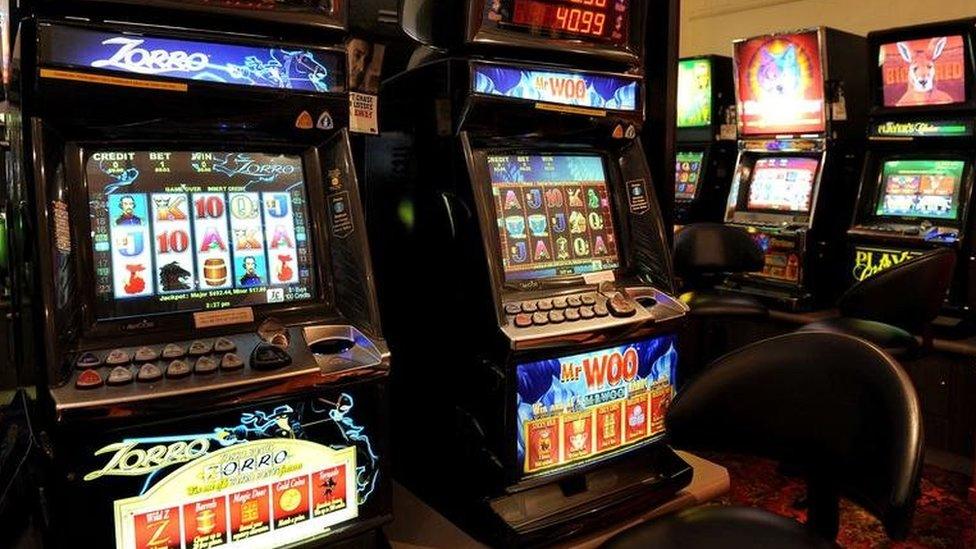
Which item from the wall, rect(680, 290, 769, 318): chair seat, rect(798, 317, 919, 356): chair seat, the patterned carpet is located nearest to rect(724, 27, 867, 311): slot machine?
the wall

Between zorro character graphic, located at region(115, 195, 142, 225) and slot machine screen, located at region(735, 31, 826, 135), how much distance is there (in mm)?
4335

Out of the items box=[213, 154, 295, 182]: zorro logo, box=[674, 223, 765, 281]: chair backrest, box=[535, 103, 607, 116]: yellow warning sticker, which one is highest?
box=[535, 103, 607, 116]: yellow warning sticker

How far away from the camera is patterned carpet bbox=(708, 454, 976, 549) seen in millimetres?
3254

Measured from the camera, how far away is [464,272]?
203 cm

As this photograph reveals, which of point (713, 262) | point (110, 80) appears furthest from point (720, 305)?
point (110, 80)

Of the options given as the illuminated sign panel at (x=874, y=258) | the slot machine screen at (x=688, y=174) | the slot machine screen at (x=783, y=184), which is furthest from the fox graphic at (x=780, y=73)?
the illuminated sign panel at (x=874, y=258)

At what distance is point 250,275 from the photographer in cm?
173

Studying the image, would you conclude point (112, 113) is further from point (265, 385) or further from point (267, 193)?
point (265, 385)

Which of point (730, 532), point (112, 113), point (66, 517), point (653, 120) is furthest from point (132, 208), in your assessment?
point (653, 120)

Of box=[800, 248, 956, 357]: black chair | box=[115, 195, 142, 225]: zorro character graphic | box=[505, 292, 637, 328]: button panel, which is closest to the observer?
box=[115, 195, 142, 225]: zorro character graphic

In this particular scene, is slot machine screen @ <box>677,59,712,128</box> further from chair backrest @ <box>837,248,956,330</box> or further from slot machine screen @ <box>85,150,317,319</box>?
slot machine screen @ <box>85,150,317,319</box>

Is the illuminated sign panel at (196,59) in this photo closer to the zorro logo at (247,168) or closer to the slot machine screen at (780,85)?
the zorro logo at (247,168)

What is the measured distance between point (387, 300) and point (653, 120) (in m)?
1.08

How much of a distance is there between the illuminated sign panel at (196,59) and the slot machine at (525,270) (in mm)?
384
